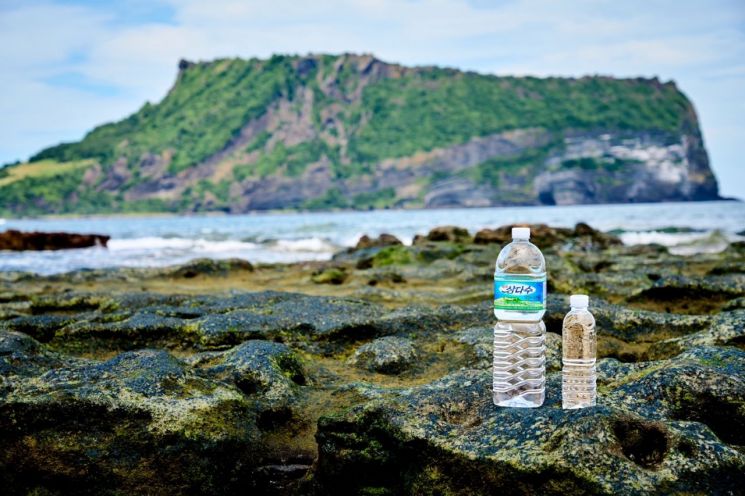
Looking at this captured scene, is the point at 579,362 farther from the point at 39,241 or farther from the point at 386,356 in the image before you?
the point at 39,241

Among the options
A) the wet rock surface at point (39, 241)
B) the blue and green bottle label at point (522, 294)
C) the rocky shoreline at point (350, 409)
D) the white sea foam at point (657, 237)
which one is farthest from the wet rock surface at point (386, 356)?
the wet rock surface at point (39, 241)

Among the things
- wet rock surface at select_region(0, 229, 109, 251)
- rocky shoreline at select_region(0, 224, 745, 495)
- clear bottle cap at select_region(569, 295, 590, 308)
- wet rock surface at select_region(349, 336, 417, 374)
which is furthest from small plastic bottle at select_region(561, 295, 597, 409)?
wet rock surface at select_region(0, 229, 109, 251)

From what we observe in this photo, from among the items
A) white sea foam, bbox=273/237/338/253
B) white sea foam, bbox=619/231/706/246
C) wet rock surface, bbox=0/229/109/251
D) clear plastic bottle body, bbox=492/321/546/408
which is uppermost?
clear plastic bottle body, bbox=492/321/546/408

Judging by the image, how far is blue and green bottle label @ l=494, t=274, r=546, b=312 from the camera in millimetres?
4016

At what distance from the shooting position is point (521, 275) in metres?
4.27

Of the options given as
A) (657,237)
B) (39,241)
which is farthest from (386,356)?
(657,237)

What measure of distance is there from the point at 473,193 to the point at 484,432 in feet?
648

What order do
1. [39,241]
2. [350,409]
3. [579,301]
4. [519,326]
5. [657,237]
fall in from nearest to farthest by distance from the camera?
[579,301], [350,409], [519,326], [39,241], [657,237]

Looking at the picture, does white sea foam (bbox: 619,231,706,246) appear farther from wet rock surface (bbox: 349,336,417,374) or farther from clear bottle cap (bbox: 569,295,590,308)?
clear bottle cap (bbox: 569,295,590,308)

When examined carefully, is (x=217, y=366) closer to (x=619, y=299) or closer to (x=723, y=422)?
(x=723, y=422)

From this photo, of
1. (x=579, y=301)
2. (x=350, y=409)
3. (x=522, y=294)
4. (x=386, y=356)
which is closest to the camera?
(x=579, y=301)

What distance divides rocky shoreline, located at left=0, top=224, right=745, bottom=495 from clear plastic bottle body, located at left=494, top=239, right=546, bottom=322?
1.48 feet

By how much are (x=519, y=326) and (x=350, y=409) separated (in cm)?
112

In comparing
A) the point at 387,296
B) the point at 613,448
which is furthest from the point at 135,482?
the point at 387,296
